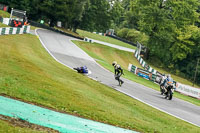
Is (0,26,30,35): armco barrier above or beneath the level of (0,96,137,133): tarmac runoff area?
above

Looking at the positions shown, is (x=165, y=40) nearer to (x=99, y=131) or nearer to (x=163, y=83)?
(x=163, y=83)

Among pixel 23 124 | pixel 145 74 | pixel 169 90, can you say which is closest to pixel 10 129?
pixel 23 124

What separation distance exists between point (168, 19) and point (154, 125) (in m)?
41.9

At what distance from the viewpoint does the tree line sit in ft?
173

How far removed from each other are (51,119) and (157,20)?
149 feet

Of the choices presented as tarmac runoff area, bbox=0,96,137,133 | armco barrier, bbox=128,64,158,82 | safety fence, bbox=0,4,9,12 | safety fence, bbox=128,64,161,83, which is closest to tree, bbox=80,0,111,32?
safety fence, bbox=0,4,9,12

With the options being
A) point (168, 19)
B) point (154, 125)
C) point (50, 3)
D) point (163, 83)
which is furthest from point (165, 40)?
point (154, 125)

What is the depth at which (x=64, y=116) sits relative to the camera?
10.9 m

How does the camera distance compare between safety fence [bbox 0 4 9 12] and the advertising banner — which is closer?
the advertising banner

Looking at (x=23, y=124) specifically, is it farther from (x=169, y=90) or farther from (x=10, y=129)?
(x=169, y=90)

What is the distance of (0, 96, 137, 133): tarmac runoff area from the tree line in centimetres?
4352

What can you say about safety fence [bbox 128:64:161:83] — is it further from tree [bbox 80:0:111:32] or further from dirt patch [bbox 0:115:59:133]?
tree [bbox 80:0:111:32]

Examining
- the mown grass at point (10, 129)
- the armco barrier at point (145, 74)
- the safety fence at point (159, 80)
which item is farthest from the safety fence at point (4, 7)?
the mown grass at point (10, 129)

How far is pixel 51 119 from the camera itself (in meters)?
10.1
